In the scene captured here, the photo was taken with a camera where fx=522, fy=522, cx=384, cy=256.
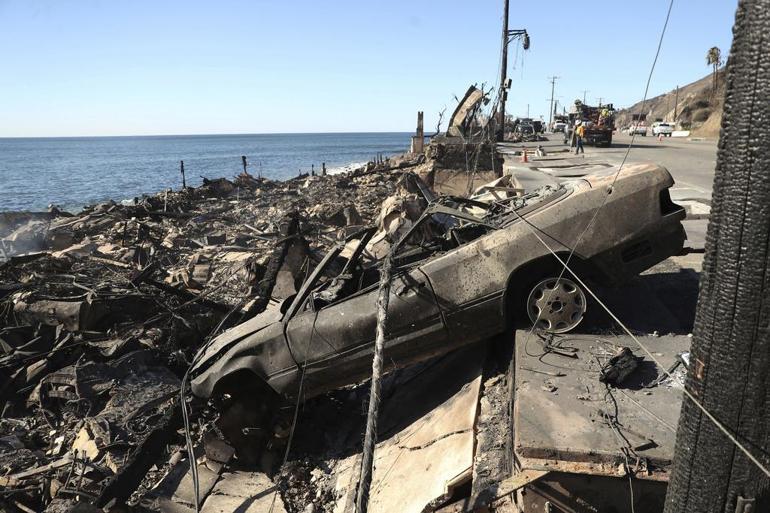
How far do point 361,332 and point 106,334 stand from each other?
5.81 metres

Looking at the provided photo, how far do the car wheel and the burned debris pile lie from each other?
4.51 m

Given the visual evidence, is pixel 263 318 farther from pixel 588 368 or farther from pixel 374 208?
pixel 374 208

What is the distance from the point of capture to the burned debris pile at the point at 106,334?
245 inches

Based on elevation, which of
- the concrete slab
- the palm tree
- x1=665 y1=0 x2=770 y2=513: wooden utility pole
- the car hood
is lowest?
the car hood

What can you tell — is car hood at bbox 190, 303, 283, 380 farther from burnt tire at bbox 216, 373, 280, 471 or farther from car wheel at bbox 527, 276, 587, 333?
car wheel at bbox 527, 276, 587, 333

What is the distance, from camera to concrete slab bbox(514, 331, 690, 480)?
137 inches

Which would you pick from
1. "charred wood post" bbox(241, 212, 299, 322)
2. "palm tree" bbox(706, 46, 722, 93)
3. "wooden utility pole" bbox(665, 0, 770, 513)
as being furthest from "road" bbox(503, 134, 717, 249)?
"palm tree" bbox(706, 46, 722, 93)

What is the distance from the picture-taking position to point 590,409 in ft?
13.2

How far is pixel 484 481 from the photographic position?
3924 millimetres

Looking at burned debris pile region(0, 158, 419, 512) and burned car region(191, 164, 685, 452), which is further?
burned debris pile region(0, 158, 419, 512)

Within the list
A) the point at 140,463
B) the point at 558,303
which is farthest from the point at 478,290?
the point at 140,463

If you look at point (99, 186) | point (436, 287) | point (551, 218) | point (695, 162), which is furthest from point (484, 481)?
point (99, 186)

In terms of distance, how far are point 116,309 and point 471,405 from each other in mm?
7183

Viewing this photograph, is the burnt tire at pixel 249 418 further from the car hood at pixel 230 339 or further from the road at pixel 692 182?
the road at pixel 692 182
